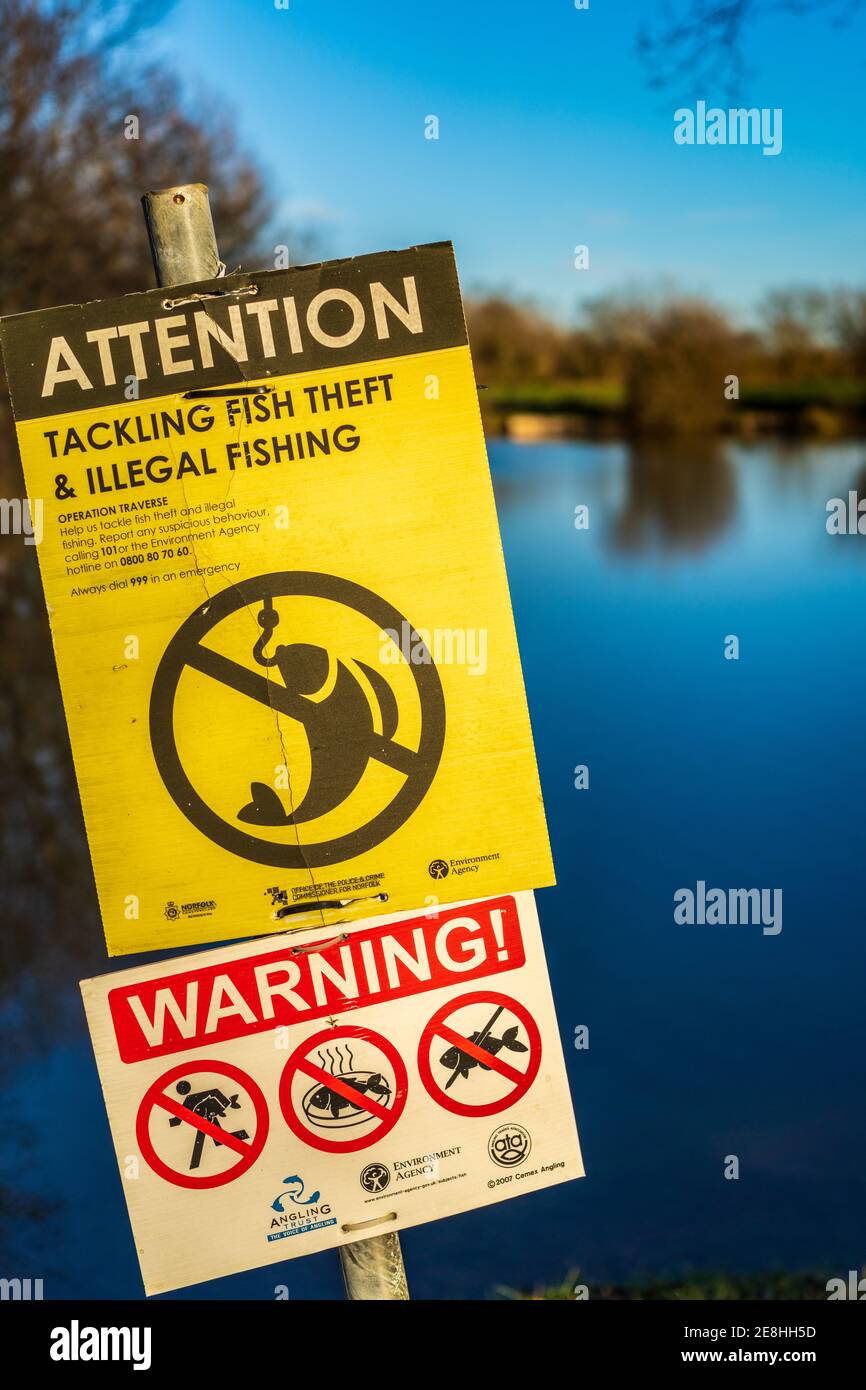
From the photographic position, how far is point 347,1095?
1.65m

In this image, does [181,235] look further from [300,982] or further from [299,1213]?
[299,1213]

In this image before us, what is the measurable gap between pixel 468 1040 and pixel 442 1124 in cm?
11

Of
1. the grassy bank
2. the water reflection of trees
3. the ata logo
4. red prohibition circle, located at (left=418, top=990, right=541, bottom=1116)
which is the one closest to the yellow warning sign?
red prohibition circle, located at (left=418, top=990, right=541, bottom=1116)

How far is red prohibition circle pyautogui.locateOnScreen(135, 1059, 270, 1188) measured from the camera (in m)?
1.63

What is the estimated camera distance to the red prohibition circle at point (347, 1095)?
5.39 ft

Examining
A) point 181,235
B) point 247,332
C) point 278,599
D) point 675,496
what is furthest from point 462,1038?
point 675,496

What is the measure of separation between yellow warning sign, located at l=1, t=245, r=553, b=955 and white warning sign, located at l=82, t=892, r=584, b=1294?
7 centimetres

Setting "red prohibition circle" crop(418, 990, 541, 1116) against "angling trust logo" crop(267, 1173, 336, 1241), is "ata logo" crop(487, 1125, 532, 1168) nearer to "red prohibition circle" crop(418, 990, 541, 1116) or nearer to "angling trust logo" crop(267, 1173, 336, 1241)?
"red prohibition circle" crop(418, 990, 541, 1116)

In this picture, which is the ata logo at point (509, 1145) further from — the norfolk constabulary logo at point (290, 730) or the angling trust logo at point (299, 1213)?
the norfolk constabulary logo at point (290, 730)

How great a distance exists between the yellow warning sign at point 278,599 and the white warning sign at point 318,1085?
0.22 ft

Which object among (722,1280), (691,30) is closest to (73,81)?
(691,30)

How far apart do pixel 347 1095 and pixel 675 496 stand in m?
24.0

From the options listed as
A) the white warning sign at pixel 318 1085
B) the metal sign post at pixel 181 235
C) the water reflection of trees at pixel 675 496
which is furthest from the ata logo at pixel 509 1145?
the water reflection of trees at pixel 675 496
